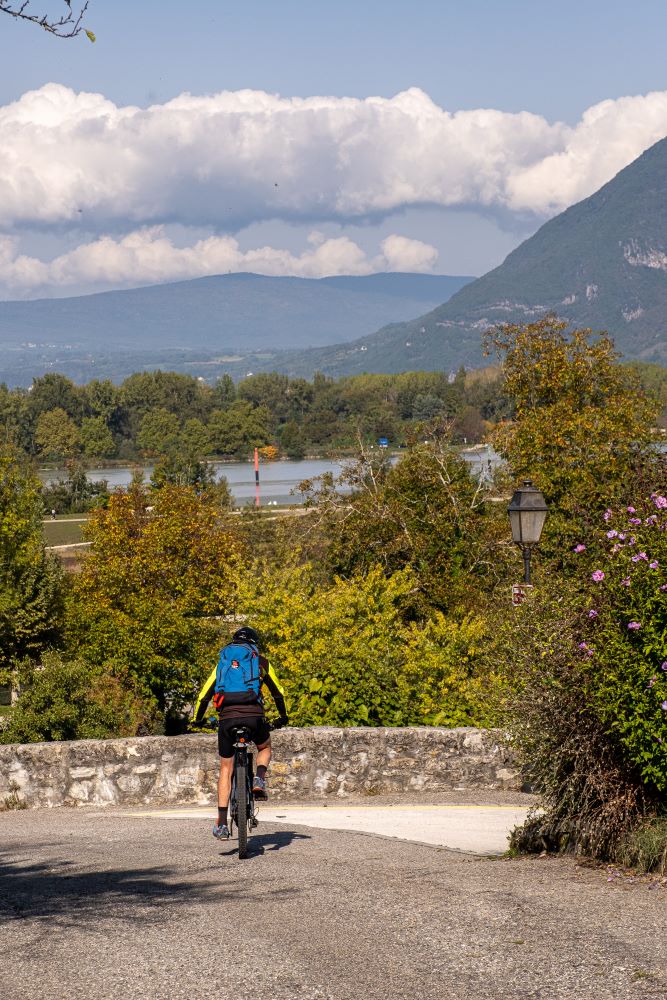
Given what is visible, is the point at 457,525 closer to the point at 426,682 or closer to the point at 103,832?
the point at 426,682

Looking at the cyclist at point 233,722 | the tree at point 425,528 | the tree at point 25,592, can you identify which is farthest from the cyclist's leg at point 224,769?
the tree at point 25,592

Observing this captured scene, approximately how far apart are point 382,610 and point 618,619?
522 inches

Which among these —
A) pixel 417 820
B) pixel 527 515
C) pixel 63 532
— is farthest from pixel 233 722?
pixel 63 532

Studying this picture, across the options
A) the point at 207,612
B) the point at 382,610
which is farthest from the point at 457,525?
the point at 207,612

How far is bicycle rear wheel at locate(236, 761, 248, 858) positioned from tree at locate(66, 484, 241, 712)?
2593 cm

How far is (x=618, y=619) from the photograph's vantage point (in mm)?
7594

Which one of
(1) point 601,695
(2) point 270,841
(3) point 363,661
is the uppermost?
(1) point 601,695

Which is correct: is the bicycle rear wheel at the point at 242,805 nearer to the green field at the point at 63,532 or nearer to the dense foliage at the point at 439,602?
the dense foliage at the point at 439,602

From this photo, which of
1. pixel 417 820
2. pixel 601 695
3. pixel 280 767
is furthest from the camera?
pixel 280 767

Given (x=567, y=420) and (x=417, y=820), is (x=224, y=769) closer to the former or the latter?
(x=417, y=820)

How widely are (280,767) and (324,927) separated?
6584 millimetres

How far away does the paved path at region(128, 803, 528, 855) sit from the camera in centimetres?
954

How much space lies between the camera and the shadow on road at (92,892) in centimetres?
657

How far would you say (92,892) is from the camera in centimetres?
716
